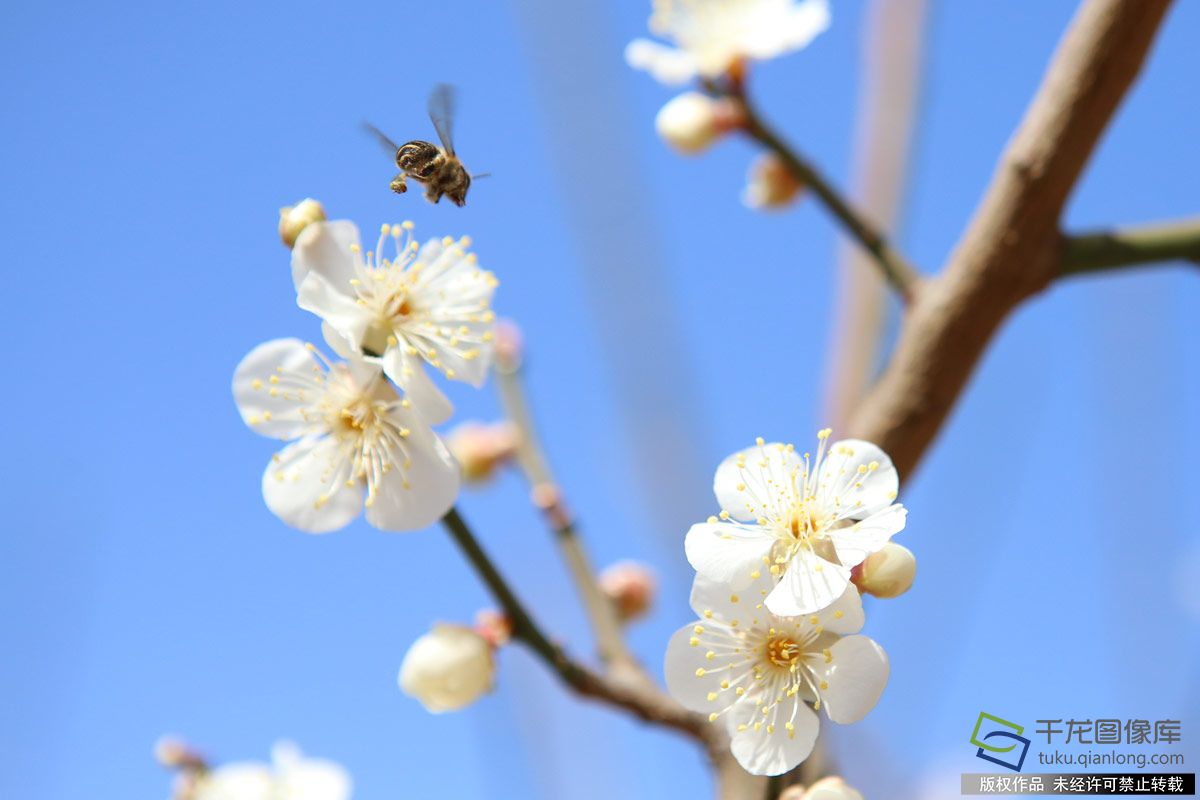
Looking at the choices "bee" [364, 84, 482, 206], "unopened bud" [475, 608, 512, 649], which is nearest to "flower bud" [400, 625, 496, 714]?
"unopened bud" [475, 608, 512, 649]

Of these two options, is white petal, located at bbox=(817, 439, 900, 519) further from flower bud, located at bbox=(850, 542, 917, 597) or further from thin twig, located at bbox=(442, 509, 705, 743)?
thin twig, located at bbox=(442, 509, 705, 743)

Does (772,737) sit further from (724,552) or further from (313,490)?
(313,490)

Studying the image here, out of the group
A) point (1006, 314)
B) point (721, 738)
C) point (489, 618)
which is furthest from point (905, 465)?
point (489, 618)

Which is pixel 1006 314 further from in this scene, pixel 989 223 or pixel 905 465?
pixel 905 465

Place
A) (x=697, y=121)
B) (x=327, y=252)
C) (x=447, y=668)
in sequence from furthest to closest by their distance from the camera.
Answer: (x=697, y=121), (x=447, y=668), (x=327, y=252)

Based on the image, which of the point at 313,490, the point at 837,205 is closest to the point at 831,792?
the point at 313,490

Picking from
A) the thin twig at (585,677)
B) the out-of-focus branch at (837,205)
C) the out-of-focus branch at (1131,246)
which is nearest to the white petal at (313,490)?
the thin twig at (585,677)

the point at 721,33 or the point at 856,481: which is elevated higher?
the point at 721,33
